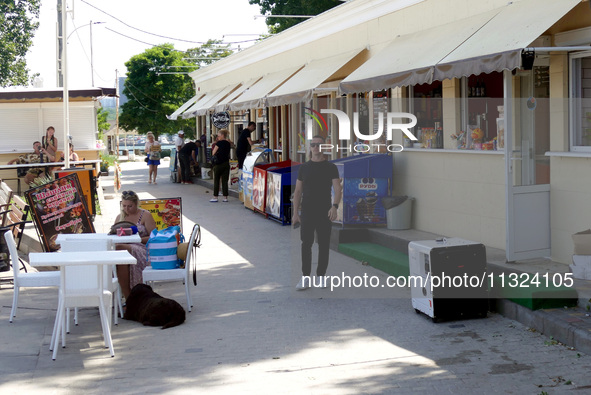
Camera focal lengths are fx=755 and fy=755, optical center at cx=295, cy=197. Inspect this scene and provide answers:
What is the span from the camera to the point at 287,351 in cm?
A: 660

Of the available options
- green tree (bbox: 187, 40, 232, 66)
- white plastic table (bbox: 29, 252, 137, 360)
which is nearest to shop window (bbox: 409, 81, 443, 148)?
white plastic table (bbox: 29, 252, 137, 360)

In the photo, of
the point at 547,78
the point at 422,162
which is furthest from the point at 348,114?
the point at 547,78

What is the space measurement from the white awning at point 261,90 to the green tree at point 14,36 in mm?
22080

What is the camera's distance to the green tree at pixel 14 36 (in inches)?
1515

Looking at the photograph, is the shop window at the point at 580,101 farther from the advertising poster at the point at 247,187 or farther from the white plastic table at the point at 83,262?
the advertising poster at the point at 247,187

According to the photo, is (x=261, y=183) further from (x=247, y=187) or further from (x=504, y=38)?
(x=504, y=38)

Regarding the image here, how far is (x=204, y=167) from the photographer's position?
84.5 ft

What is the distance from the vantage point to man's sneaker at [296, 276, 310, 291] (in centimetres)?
900

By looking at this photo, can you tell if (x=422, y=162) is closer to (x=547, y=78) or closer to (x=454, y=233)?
(x=454, y=233)

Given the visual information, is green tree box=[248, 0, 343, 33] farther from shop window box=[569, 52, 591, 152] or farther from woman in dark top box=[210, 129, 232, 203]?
shop window box=[569, 52, 591, 152]

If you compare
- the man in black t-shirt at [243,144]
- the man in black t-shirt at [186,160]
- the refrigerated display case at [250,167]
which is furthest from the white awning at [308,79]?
the man in black t-shirt at [186,160]

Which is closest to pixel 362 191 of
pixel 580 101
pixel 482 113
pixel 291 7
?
pixel 482 113

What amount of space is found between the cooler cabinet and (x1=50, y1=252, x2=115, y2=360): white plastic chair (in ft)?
9.95

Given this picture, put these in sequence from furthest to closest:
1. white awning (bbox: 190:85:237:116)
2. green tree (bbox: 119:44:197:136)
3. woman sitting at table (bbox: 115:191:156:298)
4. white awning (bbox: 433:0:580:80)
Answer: green tree (bbox: 119:44:197:136)
white awning (bbox: 190:85:237:116)
woman sitting at table (bbox: 115:191:156:298)
white awning (bbox: 433:0:580:80)
